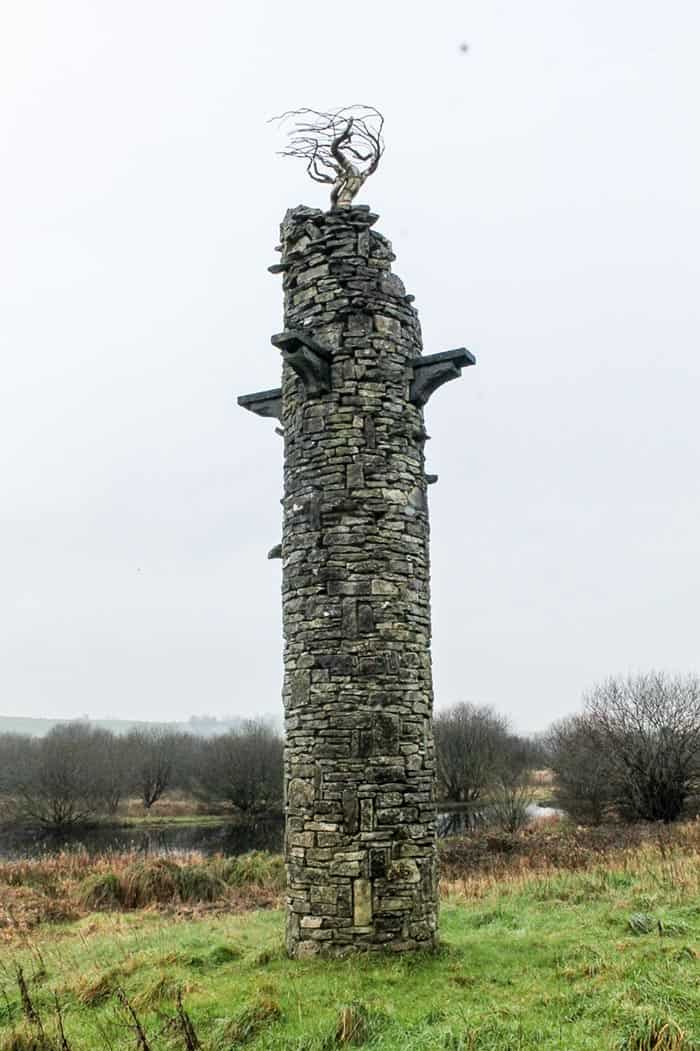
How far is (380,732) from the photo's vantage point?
811 centimetres

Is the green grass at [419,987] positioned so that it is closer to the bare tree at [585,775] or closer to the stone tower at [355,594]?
the stone tower at [355,594]

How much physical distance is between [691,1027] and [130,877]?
11.3m

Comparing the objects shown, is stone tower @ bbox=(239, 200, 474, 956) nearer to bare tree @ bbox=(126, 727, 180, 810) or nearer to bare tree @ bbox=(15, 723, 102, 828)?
bare tree @ bbox=(15, 723, 102, 828)

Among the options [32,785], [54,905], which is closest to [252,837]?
[32,785]

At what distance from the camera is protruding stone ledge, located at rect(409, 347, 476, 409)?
8.96m

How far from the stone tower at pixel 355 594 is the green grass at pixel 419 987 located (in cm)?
68

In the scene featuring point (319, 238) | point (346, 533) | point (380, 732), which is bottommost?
point (380, 732)

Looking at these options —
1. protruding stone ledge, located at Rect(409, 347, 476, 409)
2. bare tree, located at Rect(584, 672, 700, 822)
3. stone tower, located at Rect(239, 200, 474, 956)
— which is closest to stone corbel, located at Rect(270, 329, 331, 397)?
stone tower, located at Rect(239, 200, 474, 956)

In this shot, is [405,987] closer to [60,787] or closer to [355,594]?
[355,594]

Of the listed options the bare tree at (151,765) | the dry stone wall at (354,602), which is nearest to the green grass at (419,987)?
the dry stone wall at (354,602)

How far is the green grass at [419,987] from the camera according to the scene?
5.79 m

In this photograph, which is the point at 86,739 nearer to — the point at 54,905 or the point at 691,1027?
the point at 54,905

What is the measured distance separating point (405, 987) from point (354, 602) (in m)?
3.41

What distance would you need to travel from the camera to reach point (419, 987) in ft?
22.9
